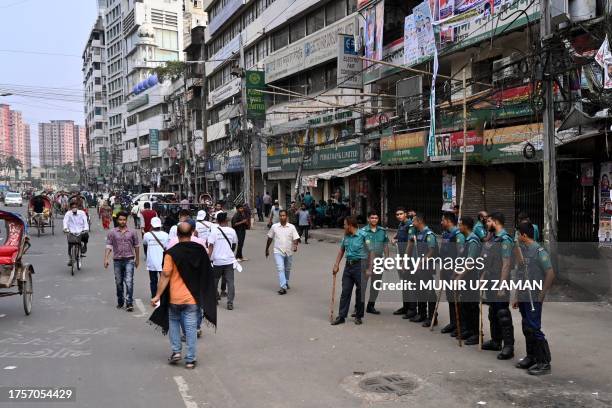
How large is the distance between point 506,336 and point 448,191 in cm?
1346

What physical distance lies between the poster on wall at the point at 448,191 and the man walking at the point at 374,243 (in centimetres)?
1089

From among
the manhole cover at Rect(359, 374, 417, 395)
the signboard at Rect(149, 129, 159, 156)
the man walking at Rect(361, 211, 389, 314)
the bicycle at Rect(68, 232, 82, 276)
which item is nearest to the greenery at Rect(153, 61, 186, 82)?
the signboard at Rect(149, 129, 159, 156)

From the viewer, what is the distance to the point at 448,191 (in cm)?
1941

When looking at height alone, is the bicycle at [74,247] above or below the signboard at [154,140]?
below

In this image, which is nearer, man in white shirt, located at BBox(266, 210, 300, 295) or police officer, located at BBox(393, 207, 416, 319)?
police officer, located at BBox(393, 207, 416, 319)

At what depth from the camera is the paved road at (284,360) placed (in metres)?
5.16

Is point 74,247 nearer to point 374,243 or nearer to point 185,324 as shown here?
point 374,243

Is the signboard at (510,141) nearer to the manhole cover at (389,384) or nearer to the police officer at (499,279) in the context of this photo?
the police officer at (499,279)

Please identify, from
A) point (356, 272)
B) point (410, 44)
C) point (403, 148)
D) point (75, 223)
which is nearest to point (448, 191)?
point (403, 148)

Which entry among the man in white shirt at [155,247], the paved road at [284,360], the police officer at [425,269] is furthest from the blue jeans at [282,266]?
the police officer at [425,269]

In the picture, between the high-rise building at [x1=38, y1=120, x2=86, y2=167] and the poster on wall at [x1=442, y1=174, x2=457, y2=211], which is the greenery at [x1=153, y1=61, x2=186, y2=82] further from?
the high-rise building at [x1=38, y1=120, x2=86, y2=167]

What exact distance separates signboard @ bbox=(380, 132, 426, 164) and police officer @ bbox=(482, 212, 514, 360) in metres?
13.3

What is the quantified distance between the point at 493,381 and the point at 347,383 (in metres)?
1.49

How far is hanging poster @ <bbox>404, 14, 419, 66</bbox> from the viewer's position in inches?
772
